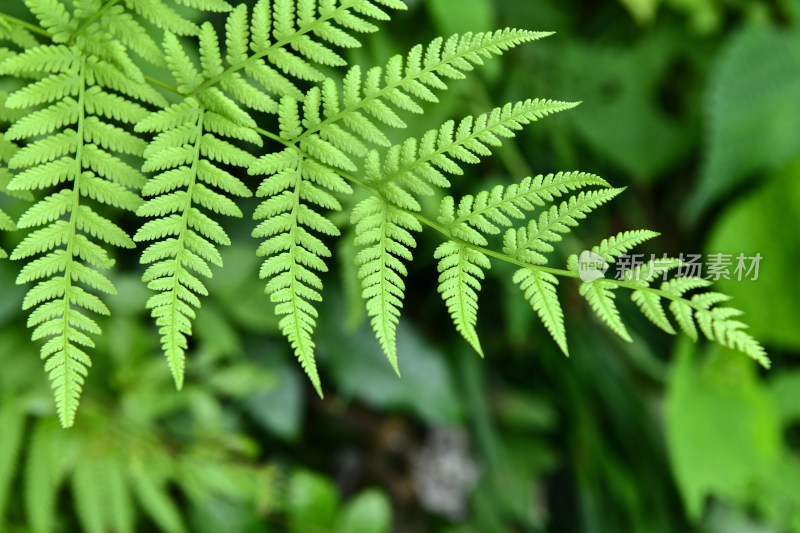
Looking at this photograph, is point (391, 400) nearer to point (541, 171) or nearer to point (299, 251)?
point (541, 171)

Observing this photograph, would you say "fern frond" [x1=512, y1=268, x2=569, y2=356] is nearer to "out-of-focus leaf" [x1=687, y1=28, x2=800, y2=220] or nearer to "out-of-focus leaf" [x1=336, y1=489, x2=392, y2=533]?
"out-of-focus leaf" [x1=336, y1=489, x2=392, y2=533]

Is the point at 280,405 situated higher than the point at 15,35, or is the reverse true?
the point at 15,35

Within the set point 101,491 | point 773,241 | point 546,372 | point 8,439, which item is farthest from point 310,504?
point 773,241

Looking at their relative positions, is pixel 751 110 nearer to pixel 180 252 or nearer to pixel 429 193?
pixel 429 193

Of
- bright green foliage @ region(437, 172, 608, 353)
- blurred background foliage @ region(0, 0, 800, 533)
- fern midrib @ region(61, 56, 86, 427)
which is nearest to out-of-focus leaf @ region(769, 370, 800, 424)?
blurred background foliage @ region(0, 0, 800, 533)

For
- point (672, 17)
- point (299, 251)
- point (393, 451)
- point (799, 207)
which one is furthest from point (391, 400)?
point (672, 17)

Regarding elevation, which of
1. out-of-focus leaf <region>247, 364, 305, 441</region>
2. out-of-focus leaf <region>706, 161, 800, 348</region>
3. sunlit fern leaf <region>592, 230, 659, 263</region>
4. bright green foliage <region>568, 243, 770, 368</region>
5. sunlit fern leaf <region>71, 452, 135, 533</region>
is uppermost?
sunlit fern leaf <region>592, 230, 659, 263</region>

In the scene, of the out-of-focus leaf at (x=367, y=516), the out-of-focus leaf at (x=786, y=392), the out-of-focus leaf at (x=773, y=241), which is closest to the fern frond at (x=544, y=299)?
the out-of-focus leaf at (x=367, y=516)
